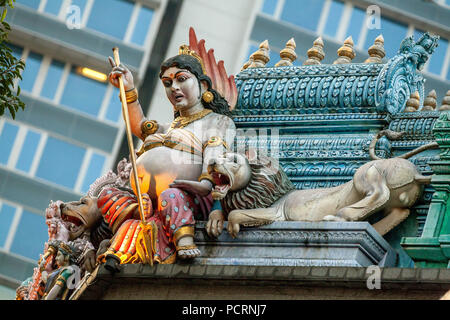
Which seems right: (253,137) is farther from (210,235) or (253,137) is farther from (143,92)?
(143,92)

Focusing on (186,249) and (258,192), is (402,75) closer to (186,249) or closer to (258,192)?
(258,192)

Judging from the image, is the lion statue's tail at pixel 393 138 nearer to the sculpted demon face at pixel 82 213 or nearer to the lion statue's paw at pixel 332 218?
the lion statue's paw at pixel 332 218

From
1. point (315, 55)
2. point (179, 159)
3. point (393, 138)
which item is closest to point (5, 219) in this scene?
point (315, 55)

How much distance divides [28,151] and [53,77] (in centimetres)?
Answer: 221

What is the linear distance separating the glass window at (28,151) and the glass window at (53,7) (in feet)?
10.8

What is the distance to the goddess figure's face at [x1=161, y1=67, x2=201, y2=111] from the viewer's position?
53.3ft

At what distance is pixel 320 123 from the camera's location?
16.5 metres

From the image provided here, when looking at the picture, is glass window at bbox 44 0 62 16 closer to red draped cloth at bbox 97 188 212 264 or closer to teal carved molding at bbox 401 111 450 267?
red draped cloth at bbox 97 188 212 264

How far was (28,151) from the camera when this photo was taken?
1383 inches

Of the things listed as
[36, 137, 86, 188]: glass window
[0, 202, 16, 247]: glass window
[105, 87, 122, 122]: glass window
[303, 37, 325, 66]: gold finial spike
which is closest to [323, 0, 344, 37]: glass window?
[105, 87, 122, 122]: glass window

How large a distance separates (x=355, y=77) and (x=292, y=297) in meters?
3.32

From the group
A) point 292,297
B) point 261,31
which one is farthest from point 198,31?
point 292,297

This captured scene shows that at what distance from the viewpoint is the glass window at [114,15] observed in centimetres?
3678

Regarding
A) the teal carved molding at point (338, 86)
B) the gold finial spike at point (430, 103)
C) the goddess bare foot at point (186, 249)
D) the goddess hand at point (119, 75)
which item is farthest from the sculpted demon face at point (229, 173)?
the gold finial spike at point (430, 103)
